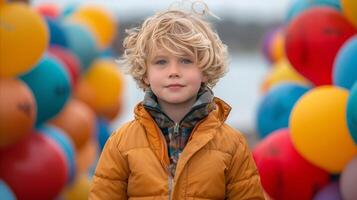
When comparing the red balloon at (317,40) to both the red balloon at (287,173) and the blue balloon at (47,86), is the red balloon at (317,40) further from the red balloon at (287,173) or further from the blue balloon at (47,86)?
the blue balloon at (47,86)

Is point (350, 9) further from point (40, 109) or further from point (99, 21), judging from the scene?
point (99, 21)

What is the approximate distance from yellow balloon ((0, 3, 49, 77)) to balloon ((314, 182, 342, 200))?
1788mm

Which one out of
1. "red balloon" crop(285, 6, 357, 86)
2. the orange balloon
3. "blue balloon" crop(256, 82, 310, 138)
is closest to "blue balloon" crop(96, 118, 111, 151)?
the orange balloon

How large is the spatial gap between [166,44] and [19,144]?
8.32ft

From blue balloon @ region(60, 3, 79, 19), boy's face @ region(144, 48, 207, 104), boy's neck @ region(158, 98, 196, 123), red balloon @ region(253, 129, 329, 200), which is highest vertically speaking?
boy's face @ region(144, 48, 207, 104)

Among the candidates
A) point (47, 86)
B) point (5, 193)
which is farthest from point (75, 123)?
point (5, 193)

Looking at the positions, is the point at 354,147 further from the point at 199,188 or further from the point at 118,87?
the point at 118,87

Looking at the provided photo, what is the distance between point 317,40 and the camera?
4.75 meters

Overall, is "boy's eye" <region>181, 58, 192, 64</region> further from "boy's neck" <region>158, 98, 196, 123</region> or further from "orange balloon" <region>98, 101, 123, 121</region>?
"orange balloon" <region>98, 101, 123, 121</region>

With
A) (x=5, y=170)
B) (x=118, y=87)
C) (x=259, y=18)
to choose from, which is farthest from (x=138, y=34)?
(x=259, y=18)

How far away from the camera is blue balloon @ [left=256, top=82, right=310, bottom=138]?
5375 mm

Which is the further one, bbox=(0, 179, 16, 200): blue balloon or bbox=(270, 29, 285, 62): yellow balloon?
bbox=(270, 29, 285, 62): yellow balloon

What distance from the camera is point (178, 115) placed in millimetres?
2857

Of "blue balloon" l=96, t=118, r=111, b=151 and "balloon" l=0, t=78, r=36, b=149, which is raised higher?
"balloon" l=0, t=78, r=36, b=149
